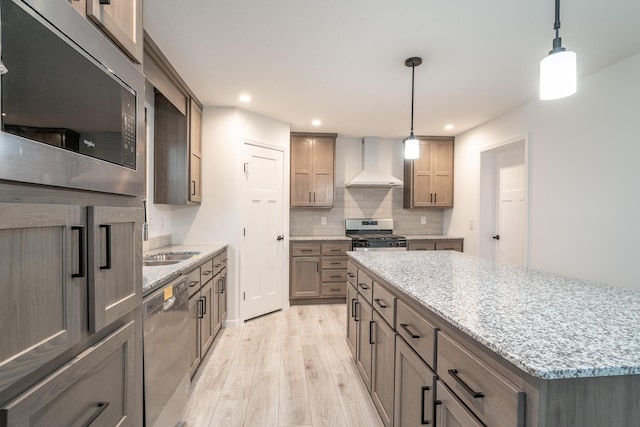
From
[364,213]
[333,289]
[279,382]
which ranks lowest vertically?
[279,382]

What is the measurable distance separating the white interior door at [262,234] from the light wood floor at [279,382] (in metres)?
0.40

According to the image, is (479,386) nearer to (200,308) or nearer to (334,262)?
(200,308)

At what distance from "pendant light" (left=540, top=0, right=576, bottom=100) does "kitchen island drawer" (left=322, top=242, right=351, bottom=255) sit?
314 centimetres

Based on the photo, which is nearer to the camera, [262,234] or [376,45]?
[376,45]

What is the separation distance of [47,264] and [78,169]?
26 centimetres

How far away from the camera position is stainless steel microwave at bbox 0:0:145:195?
2.00 feet

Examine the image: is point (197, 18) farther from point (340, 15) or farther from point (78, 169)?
point (78, 169)

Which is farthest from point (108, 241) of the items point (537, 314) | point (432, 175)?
point (432, 175)

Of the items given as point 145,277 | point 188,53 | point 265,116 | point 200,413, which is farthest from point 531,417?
point 265,116

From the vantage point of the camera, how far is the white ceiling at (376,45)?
1.73 meters

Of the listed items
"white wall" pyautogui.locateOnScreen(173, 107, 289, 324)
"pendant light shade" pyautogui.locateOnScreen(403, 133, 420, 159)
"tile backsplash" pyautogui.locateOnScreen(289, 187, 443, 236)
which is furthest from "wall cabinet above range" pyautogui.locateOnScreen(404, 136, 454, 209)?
"white wall" pyautogui.locateOnScreen(173, 107, 289, 324)

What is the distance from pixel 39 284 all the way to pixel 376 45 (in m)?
2.24

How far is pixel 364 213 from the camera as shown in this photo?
4.82m

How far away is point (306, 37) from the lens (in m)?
2.00
